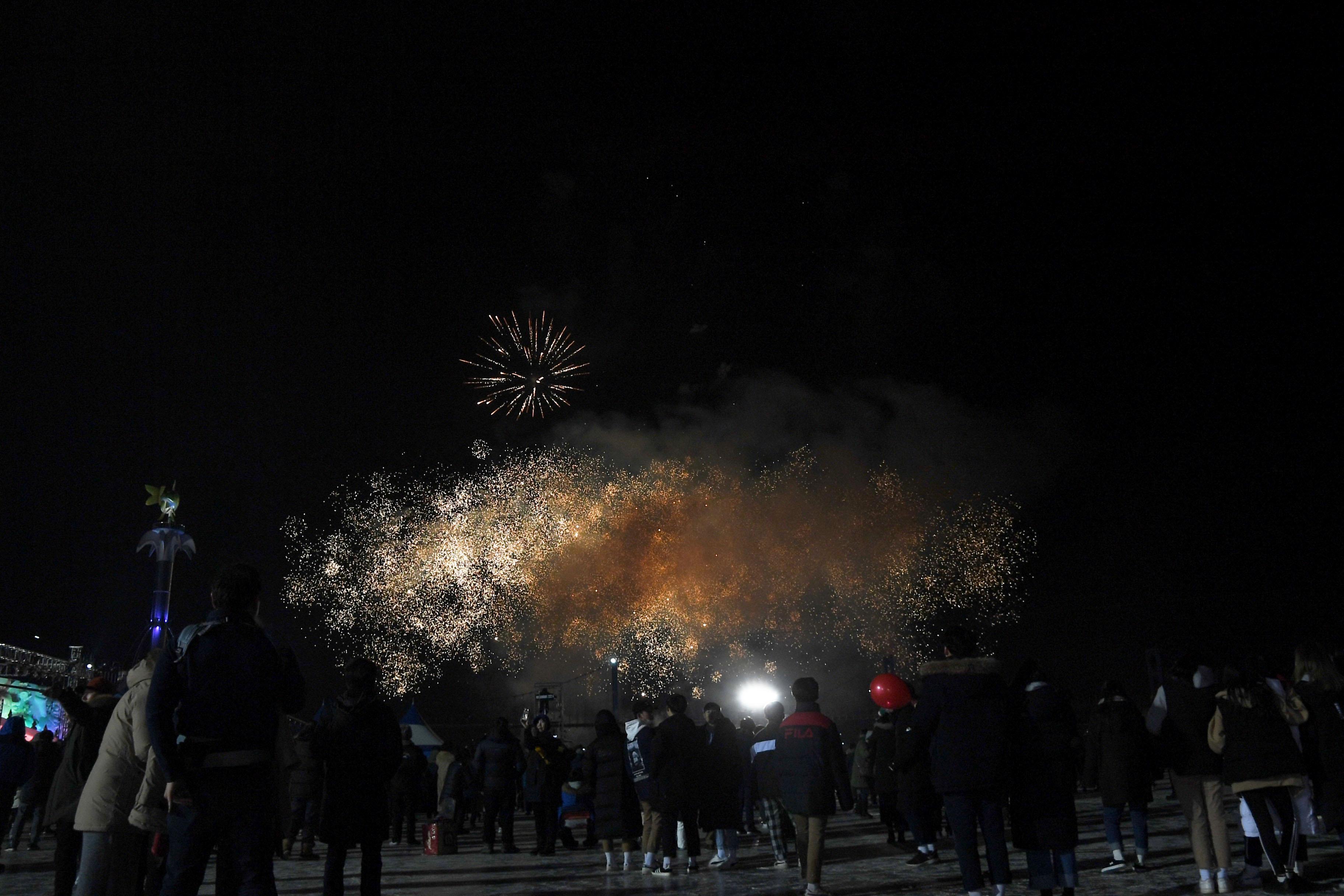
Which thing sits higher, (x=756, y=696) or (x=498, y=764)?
(x=756, y=696)

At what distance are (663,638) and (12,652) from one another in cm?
3062

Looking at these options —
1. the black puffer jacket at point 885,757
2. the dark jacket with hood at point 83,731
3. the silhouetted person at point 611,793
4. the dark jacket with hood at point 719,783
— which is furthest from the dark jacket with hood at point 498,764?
the dark jacket with hood at point 83,731

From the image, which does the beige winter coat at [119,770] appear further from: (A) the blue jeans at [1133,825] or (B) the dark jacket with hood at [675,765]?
(A) the blue jeans at [1133,825]

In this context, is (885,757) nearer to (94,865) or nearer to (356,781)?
(356,781)

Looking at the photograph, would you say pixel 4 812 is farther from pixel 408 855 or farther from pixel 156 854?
pixel 156 854

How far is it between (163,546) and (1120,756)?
42352 mm

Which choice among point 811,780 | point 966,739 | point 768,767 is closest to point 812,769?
point 811,780

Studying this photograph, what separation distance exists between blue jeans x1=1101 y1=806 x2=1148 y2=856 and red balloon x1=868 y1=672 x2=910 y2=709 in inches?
91.0

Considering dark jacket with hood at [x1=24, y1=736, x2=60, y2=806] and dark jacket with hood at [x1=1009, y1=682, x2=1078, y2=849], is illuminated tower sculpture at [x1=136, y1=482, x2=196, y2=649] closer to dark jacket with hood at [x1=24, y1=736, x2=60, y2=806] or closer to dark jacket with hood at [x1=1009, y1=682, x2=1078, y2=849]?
dark jacket with hood at [x1=24, y1=736, x2=60, y2=806]

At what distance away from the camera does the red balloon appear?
11.0m

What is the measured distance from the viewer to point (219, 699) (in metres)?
4.62

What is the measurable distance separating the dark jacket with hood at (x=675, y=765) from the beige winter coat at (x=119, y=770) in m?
5.75

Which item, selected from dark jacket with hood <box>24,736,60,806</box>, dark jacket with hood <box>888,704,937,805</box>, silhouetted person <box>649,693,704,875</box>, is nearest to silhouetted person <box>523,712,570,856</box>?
silhouetted person <box>649,693,704,875</box>

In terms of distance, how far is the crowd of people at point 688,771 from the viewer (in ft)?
15.3
